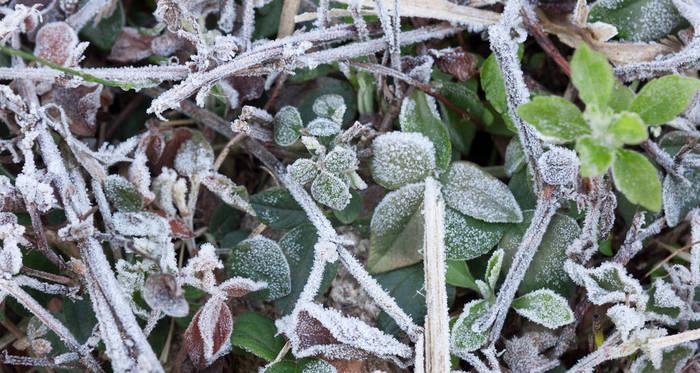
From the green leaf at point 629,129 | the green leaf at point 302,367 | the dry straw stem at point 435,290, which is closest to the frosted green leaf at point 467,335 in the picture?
the dry straw stem at point 435,290

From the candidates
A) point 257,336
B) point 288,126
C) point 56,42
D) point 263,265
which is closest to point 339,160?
point 288,126

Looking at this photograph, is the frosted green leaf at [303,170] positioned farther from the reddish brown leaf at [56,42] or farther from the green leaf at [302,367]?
the reddish brown leaf at [56,42]

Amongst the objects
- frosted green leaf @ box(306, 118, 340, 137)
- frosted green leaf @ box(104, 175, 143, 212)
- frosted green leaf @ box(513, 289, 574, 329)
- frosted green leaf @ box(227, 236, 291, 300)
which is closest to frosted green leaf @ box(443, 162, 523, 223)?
frosted green leaf @ box(513, 289, 574, 329)

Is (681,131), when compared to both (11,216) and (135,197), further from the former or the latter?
(11,216)

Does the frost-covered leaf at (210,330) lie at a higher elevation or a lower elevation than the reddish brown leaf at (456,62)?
lower

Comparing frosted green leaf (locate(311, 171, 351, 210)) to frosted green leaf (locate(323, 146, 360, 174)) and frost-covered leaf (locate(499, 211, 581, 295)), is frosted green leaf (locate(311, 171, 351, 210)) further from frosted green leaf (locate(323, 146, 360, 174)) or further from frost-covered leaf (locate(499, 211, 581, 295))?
frost-covered leaf (locate(499, 211, 581, 295))

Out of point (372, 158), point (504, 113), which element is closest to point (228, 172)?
point (372, 158)
